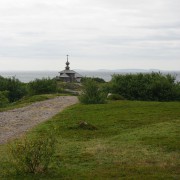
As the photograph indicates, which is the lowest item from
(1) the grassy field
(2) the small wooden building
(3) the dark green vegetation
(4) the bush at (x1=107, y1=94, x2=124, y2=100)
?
(1) the grassy field

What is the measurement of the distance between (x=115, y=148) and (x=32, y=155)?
4.28 m

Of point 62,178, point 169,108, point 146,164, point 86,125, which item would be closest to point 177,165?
point 146,164

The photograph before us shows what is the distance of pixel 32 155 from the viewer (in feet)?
35.8

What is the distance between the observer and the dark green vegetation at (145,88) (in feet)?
132

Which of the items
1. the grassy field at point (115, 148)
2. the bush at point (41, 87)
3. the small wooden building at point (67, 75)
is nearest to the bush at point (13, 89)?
the bush at point (41, 87)

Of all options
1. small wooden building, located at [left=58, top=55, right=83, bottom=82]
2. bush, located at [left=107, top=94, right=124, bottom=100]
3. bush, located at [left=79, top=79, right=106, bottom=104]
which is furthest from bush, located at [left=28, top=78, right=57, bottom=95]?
small wooden building, located at [left=58, top=55, right=83, bottom=82]

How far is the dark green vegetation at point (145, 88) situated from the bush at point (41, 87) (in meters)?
10.9

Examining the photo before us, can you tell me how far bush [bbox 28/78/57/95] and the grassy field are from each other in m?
24.4

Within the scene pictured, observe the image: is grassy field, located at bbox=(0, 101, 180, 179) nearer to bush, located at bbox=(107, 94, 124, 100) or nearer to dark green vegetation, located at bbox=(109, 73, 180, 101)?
bush, located at bbox=(107, 94, 124, 100)

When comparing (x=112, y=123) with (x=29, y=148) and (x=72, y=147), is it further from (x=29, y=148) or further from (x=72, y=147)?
(x=29, y=148)

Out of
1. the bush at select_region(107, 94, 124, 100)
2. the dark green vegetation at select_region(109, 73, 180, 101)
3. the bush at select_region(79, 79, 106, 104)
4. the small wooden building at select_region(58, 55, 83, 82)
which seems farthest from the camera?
the small wooden building at select_region(58, 55, 83, 82)

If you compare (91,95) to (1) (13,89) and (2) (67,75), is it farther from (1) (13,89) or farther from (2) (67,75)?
(2) (67,75)

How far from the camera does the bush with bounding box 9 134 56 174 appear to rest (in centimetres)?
1093

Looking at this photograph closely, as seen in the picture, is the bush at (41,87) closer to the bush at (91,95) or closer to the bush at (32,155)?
the bush at (91,95)
